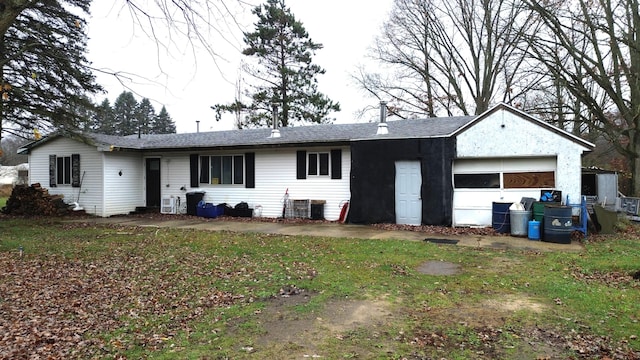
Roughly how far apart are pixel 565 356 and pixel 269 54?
1071 inches

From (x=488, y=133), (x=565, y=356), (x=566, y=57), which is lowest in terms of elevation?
(x=565, y=356)

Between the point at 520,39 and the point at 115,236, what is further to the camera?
the point at 520,39

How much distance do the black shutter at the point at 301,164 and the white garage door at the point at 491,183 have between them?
16.7 feet

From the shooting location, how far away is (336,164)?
1400 centimetres

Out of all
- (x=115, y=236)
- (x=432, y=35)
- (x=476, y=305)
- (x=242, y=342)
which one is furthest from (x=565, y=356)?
(x=432, y=35)

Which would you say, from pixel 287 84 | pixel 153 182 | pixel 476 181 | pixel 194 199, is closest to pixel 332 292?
pixel 476 181

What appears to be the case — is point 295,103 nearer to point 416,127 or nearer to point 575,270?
point 416,127

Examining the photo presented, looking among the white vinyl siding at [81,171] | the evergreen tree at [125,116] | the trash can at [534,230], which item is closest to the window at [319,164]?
the trash can at [534,230]

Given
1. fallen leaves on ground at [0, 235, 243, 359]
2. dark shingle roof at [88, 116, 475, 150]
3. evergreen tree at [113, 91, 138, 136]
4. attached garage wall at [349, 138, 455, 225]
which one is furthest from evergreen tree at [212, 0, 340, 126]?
evergreen tree at [113, 91, 138, 136]

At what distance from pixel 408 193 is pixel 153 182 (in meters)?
10.8

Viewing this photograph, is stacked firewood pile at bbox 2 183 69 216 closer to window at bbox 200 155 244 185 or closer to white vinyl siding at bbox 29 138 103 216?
white vinyl siding at bbox 29 138 103 216

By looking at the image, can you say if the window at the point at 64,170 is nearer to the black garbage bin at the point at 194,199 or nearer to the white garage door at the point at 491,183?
the black garbage bin at the point at 194,199

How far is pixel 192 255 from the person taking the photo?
8.36 m

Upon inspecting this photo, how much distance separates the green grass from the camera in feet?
13.1
